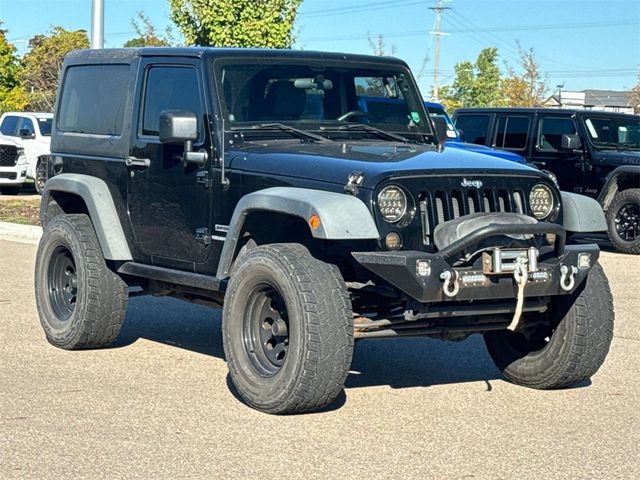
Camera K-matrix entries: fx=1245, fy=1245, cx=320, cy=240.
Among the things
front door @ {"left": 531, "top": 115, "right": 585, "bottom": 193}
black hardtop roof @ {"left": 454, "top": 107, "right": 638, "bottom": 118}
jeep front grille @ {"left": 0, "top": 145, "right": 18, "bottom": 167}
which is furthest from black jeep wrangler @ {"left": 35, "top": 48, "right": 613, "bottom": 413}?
jeep front grille @ {"left": 0, "top": 145, "right": 18, "bottom": 167}

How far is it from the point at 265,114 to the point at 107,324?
1864 mm

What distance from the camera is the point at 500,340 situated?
7.74 m

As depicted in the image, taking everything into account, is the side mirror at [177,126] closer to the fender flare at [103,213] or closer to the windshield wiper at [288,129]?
the windshield wiper at [288,129]

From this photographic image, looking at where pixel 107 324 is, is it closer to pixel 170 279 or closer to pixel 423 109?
pixel 170 279

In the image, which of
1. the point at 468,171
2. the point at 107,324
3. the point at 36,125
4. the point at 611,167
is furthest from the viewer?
the point at 36,125

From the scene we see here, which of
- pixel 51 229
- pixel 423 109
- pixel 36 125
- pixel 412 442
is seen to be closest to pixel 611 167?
pixel 423 109

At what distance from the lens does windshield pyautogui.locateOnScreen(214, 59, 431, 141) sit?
766cm

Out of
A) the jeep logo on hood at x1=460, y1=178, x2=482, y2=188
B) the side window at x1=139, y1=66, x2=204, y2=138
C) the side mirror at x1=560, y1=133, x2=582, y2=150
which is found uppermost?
the side window at x1=139, y1=66, x2=204, y2=138

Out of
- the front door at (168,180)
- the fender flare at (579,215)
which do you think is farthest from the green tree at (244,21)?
the fender flare at (579,215)

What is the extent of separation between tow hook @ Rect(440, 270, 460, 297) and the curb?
11057mm

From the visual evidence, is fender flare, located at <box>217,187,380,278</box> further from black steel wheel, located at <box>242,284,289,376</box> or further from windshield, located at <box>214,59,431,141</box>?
windshield, located at <box>214,59,431,141</box>

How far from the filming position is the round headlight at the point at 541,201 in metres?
7.04

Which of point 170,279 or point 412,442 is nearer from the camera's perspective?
point 412,442

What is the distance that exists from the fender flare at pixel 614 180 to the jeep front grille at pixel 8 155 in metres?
12.8
